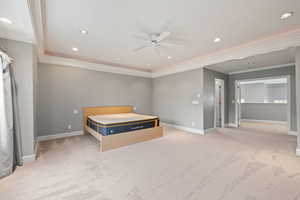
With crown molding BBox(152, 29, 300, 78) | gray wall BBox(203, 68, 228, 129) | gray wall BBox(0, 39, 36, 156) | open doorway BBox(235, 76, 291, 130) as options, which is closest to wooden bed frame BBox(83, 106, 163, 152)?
gray wall BBox(0, 39, 36, 156)

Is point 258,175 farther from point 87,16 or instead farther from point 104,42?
point 104,42

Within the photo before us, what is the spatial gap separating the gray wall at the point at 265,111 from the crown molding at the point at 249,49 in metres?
5.35

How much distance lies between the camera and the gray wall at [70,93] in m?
3.91

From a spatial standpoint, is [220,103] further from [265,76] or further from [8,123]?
[8,123]

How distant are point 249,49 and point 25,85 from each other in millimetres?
5279

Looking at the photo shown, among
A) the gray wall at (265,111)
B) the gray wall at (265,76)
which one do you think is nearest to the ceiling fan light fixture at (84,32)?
the gray wall at (265,76)

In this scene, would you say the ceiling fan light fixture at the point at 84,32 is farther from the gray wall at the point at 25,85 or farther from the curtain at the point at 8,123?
the curtain at the point at 8,123

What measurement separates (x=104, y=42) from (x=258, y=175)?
13.8ft

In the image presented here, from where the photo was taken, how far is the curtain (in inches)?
80.6

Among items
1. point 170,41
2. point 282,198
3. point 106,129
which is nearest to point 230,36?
point 170,41

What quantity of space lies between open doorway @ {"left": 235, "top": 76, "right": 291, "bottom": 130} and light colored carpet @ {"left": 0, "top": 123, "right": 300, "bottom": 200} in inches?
148

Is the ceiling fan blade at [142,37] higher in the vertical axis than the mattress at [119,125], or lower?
higher

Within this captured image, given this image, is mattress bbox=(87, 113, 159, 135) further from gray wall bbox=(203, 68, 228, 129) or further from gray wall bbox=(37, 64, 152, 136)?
gray wall bbox=(203, 68, 228, 129)

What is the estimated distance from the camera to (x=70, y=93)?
4.34 m
